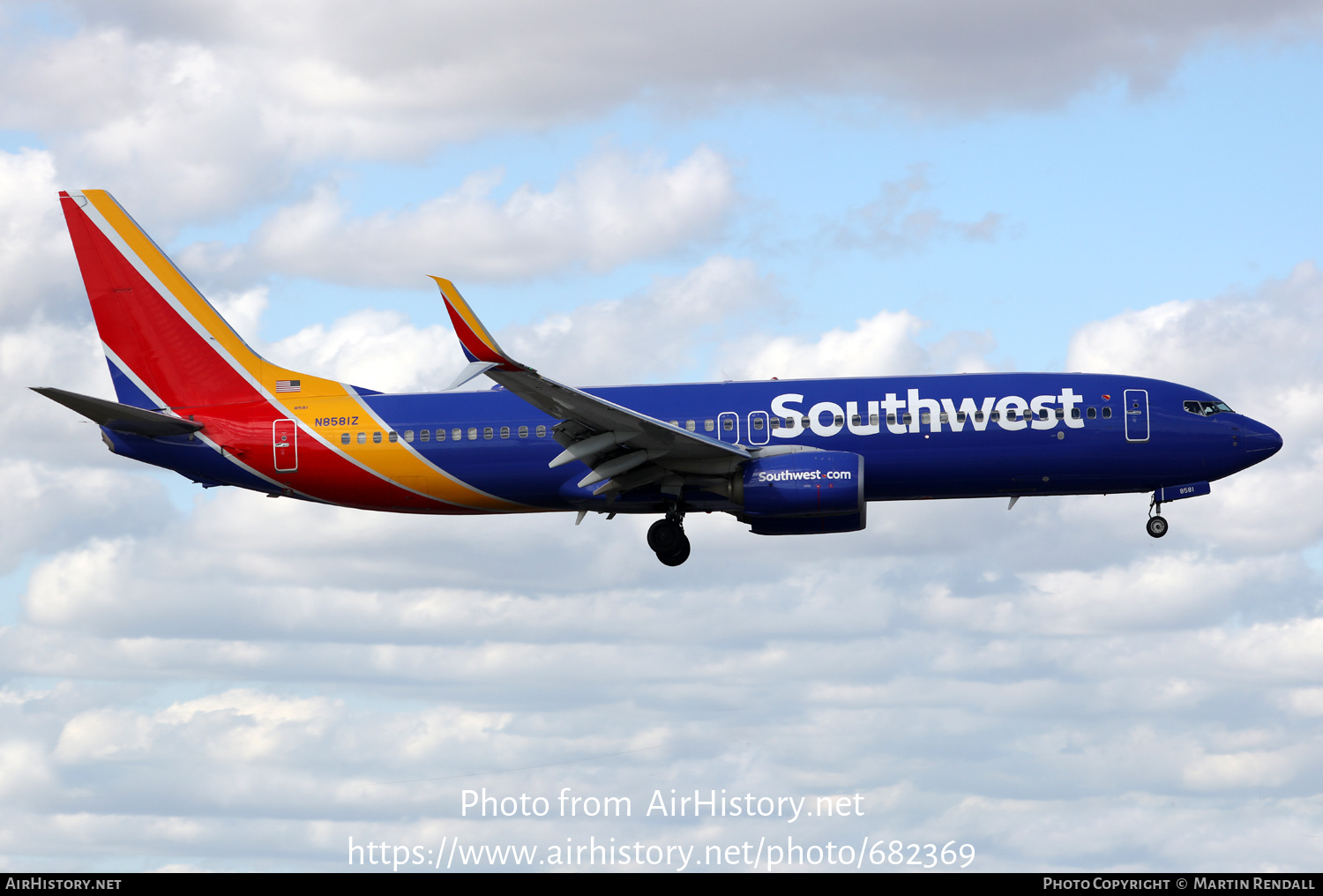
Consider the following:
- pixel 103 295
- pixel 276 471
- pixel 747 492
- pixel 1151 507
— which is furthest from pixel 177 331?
pixel 1151 507

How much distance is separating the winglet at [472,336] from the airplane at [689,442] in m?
3.42

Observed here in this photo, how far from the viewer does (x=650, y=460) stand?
40.7m

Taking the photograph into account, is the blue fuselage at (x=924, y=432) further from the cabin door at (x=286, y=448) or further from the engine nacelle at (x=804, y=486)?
the cabin door at (x=286, y=448)

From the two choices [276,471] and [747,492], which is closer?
[747,492]

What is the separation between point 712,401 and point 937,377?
6.74 m

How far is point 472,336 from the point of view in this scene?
34.2 metres

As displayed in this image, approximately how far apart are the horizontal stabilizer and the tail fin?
1380 millimetres

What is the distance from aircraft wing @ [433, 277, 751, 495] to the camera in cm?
3691

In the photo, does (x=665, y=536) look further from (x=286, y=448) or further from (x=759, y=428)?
(x=286, y=448)

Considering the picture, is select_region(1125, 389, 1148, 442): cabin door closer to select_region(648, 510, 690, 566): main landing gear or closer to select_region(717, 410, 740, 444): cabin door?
select_region(717, 410, 740, 444): cabin door

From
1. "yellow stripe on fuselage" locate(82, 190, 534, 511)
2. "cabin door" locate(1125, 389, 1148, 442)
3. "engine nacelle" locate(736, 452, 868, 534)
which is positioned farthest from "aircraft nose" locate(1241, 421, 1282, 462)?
"yellow stripe on fuselage" locate(82, 190, 534, 511)

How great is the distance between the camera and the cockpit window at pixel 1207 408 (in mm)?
41875
